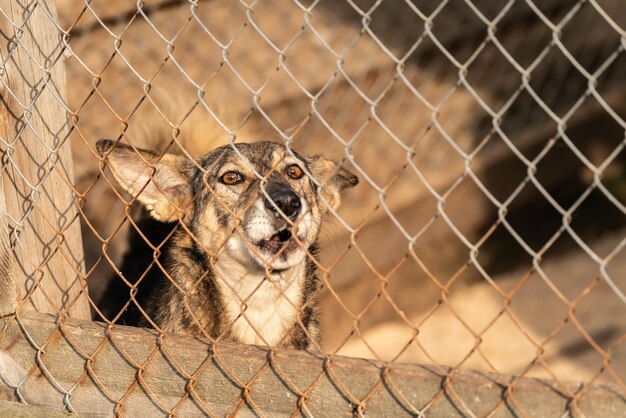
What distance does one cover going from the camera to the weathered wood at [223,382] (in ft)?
7.54

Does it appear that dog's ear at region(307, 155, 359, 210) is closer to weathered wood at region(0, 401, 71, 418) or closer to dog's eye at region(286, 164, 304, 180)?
dog's eye at region(286, 164, 304, 180)

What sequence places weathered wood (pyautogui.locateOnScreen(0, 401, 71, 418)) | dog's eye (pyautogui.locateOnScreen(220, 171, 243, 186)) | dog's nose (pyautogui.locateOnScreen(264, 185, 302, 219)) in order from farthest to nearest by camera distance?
dog's eye (pyautogui.locateOnScreen(220, 171, 243, 186))
dog's nose (pyautogui.locateOnScreen(264, 185, 302, 219))
weathered wood (pyautogui.locateOnScreen(0, 401, 71, 418))

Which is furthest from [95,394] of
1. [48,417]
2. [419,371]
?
[419,371]

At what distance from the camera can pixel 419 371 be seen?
2447 mm

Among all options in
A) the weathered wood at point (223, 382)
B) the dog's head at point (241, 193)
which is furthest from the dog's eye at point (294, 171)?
the weathered wood at point (223, 382)

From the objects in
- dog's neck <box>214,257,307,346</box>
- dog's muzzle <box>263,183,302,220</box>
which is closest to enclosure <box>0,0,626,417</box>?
dog's neck <box>214,257,307,346</box>

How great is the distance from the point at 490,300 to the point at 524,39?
2.08 metres

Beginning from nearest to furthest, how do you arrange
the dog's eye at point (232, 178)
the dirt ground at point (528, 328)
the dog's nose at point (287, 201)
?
the dog's nose at point (287, 201) → the dog's eye at point (232, 178) → the dirt ground at point (528, 328)

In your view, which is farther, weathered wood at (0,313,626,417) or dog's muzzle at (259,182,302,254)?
dog's muzzle at (259,182,302,254)

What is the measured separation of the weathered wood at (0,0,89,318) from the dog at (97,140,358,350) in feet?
0.89

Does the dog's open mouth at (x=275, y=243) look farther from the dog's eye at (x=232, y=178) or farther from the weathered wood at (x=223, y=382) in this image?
the weathered wood at (x=223, y=382)

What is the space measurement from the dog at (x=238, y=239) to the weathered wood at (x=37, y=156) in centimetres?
27

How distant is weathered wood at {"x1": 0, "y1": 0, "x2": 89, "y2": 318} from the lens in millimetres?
3166

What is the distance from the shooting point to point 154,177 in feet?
12.8
